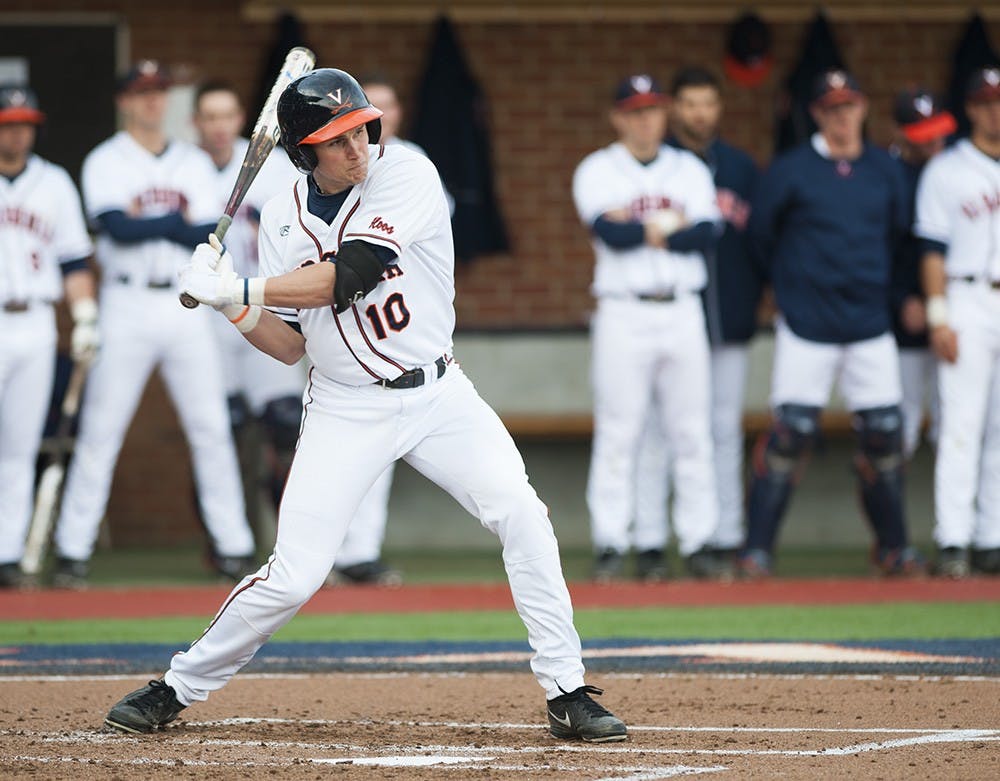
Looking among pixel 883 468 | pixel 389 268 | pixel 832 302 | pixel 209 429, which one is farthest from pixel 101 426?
pixel 389 268

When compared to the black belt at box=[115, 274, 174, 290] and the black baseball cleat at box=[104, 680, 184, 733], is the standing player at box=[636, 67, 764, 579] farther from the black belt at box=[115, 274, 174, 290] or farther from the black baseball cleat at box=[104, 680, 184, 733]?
the black baseball cleat at box=[104, 680, 184, 733]

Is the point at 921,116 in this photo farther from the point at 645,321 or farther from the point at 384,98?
the point at 384,98

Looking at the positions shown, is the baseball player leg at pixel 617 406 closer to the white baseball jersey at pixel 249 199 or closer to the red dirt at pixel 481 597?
the red dirt at pixel 481 597

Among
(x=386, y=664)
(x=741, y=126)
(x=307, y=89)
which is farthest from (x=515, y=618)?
(x=741, y=126)

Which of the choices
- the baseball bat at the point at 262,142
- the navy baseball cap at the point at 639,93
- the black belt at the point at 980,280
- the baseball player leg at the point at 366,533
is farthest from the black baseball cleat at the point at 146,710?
the black belt at the point at 980,280

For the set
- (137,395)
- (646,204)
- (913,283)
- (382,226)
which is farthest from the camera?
(913,283)

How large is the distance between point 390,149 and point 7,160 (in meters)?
4.11

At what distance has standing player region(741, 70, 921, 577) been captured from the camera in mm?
8492

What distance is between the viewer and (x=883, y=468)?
8695 mm

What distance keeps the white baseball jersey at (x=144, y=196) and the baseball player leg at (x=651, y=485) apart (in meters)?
2.42

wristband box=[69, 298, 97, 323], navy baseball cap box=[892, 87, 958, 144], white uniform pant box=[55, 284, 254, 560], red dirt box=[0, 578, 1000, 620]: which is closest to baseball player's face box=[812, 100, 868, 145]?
navy baseball cap box=[892, 87, 958, 144]

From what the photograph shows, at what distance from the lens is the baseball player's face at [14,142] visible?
8.54 m

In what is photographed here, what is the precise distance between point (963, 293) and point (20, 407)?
4600mm

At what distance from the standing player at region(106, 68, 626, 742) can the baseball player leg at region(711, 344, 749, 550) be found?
14.1 feet
